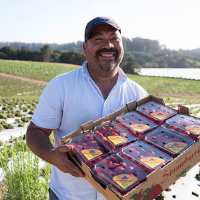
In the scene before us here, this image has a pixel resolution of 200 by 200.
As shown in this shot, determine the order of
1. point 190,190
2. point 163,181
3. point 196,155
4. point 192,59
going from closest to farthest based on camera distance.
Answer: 1. point 163,181
2. point 196,155
3. point 190,190
4. point 192,59

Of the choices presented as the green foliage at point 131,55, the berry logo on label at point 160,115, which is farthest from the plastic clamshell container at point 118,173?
the green foliage at point 131,55

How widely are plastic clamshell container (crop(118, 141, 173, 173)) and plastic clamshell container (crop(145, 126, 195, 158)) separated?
45mm

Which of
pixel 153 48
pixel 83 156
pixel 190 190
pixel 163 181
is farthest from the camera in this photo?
pixel 153 48

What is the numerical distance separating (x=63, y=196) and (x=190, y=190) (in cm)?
250

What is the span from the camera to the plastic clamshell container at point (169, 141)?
5.07 ft

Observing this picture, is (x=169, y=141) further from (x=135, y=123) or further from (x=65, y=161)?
(x=65, y=161)

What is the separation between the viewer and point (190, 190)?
3.50 m

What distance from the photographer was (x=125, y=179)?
131 centimetres

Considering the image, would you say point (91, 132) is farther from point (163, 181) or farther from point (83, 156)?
point (163, 181)

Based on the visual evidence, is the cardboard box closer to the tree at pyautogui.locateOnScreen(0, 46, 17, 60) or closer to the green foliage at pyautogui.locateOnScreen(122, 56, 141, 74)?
the green foliage at pyautogui.locateOnScreen(122, 56, 141, 74)

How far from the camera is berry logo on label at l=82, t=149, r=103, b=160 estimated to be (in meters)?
1.49

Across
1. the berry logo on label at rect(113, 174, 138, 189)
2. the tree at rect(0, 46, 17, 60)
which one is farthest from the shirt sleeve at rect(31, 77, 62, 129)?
the tree at rect(0, 46, 17, 60)

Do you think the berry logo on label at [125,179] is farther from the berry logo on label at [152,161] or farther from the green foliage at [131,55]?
the green foliage at [131,55]

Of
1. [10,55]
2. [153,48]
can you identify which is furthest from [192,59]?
[10,55]
